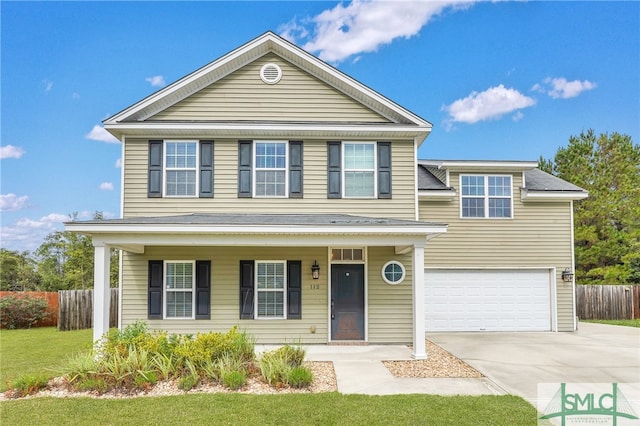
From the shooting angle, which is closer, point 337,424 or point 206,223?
point 337,424

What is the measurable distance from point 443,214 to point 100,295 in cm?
990

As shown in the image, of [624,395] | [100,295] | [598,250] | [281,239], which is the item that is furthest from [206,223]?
[598,250]

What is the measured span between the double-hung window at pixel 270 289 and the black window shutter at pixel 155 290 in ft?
8.01

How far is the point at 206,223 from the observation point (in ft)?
29.9

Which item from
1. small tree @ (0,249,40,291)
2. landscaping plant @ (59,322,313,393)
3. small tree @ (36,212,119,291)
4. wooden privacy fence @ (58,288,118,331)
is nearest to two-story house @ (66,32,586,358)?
landscaping plant @ (59,322,313,393)

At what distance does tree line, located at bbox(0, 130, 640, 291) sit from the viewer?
2244 cm

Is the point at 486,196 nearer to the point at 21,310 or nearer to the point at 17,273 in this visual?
the point at 21,310

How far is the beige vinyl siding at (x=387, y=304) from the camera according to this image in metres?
11.4

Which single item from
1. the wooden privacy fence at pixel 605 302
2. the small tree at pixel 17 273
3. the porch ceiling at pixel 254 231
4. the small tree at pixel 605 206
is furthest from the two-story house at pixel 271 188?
the small tree at pixel 17 273

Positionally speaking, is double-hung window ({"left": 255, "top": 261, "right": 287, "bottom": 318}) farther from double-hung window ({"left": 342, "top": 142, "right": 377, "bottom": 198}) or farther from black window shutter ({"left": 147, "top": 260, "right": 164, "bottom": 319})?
double-hung window ({"left": 342, "top": 142, "right": 377, "bottom": 198})

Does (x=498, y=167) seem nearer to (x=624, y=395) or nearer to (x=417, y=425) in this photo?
(x=624, y=395)

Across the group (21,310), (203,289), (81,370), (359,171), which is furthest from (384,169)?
(21,310)

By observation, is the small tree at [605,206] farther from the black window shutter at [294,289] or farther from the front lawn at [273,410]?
the front lawn at [273,410]

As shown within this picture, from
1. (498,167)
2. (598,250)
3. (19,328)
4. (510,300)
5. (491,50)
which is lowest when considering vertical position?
(19,328)
